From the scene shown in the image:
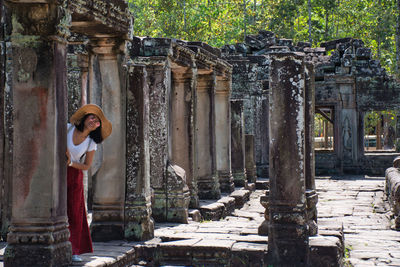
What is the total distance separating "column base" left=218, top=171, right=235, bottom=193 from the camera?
1295cm

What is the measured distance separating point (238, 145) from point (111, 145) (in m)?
7.37

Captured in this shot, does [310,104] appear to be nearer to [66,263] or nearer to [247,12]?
[66,263]

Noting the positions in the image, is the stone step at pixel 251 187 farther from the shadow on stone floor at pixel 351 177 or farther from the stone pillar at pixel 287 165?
the stone pillar at pixel 287 165

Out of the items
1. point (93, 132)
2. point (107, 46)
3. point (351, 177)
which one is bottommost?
point (351, 177)

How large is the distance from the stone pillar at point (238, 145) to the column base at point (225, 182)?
1131 mm

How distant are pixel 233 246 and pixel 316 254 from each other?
3.05 feet

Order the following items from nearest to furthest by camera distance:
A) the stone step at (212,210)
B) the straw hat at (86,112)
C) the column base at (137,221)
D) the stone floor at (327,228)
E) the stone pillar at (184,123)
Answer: the straw hat at (86,112) < the stone floor at (327,228) < the column base at (137,221) < the stone step at (212,210) < the stone pillar at (184,123)

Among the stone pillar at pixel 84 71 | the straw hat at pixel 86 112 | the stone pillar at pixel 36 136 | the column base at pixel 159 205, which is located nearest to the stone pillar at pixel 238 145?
the stone pillar at pixel 84 71

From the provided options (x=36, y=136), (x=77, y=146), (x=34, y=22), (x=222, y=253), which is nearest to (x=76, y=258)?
(x=77, y=146)

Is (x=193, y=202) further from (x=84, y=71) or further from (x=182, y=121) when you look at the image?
(x=84, y=71)

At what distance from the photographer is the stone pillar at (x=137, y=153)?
713 cm

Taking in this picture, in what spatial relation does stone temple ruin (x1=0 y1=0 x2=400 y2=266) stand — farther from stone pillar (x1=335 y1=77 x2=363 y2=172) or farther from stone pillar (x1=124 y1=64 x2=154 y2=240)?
stone pillar (x1=335 y1=77 x2=363 y2=172)

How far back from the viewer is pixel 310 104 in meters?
7.38

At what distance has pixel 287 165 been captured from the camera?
6.30 m
